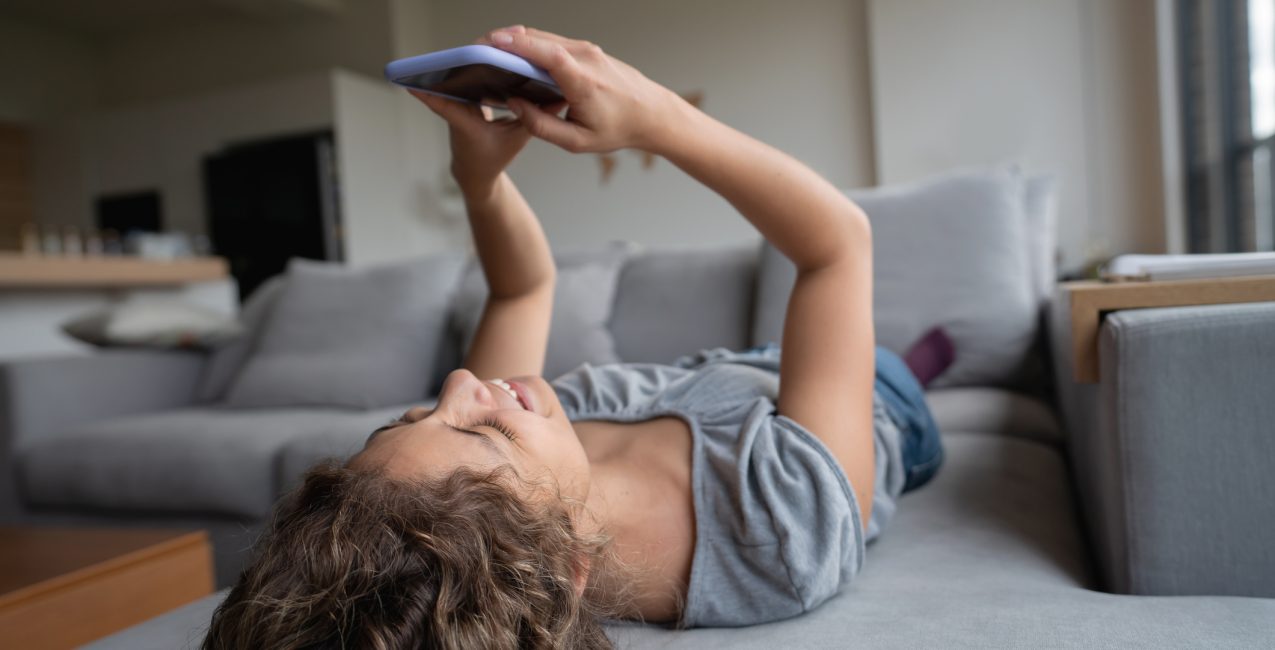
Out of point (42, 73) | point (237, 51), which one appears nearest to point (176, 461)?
point (237, 51)

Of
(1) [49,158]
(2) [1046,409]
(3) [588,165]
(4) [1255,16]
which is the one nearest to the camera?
(2) [1046,409]

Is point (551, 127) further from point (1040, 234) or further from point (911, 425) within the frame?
point (1040, 234)

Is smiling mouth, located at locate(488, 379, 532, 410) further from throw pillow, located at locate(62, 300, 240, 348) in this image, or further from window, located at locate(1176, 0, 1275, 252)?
window, located at locate(1176, 0, 1275, 252)

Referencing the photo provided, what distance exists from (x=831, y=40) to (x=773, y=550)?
463 centimetres

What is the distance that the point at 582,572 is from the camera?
79 centimetres

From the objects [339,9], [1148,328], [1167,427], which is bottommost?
[1167,427]

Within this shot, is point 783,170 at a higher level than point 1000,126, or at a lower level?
lower

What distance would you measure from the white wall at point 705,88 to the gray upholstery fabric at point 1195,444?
423 cm

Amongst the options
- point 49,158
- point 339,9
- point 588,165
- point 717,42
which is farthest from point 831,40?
point 49,158

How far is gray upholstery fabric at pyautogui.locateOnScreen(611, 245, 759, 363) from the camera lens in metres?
2.09

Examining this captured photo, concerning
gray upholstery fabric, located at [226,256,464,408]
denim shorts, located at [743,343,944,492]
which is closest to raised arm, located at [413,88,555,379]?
denim shorts, located at [743,343,944,492]

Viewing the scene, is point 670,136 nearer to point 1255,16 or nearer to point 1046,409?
point 1046,409

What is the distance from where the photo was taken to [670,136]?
33.9 inches

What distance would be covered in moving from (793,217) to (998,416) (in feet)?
2.93
